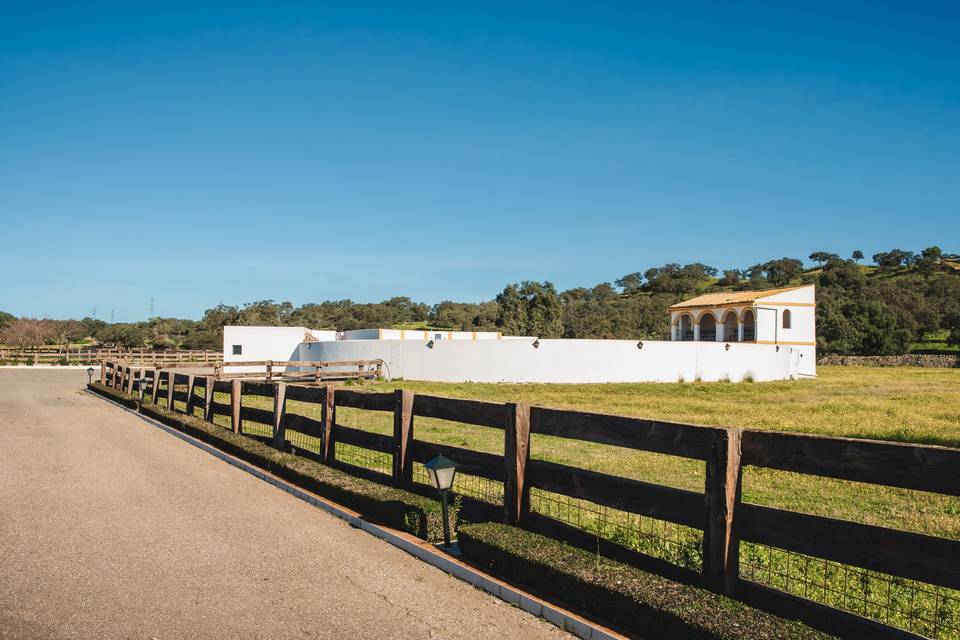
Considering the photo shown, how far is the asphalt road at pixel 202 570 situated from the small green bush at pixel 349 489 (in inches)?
10.1

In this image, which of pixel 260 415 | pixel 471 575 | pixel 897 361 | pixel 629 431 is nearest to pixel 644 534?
pixel 629 431

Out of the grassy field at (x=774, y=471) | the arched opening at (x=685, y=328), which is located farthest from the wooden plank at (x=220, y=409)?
the arched opening at (x=685, y=328)

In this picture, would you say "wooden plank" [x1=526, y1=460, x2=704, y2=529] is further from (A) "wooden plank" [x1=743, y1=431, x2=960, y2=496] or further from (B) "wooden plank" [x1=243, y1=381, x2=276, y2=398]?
(B) "wooden plank" [x1=243, y1=381, x2=276, y2=398]

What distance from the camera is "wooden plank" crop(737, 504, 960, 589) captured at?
2982 mm

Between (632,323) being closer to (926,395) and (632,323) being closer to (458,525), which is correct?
(926,395)

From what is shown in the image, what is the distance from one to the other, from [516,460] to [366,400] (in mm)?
2594

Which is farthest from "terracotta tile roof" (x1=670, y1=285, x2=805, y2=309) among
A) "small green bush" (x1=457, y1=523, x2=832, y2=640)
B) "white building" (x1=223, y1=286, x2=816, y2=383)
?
"small green bush" (x1=457, y1=523, x2=832, y2=640)

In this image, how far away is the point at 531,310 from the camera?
195 feet

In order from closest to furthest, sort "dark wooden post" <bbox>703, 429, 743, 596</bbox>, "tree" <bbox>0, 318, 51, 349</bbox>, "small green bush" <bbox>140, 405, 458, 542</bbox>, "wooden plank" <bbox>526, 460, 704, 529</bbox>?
"dark wooden post" <bbox>703, 429, 743, 596</bbox>
"wooden plank" <bbox>526, 460, 704, 529</bbox>
"small green bush" <bbox>140, 405, 458, 542</bbox>
"tree" <bbox>0, 318, 51, 349</bbox>

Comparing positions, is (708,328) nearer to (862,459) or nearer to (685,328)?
(685,328)

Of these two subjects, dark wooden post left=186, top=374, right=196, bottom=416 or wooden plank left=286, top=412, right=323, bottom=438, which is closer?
wooden plank left=286, top=412, right=323, bottom=438

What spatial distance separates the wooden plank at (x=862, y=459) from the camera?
3.04m

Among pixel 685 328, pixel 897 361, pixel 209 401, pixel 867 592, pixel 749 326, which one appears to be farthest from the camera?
pixel 897 361

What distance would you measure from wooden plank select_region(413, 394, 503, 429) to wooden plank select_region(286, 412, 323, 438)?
7.44 ft
